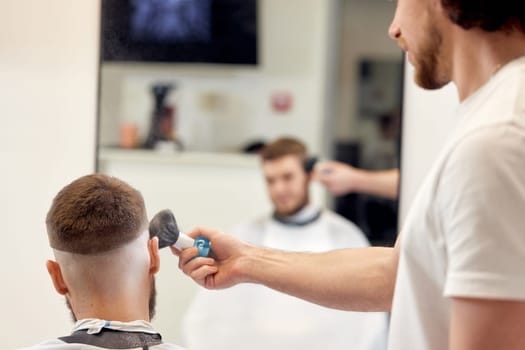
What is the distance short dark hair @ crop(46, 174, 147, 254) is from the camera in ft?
4.67

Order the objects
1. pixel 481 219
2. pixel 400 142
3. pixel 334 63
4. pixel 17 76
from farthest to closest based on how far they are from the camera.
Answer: pixel 334 63 < pixel 400 142 < pixel 17 76 < pixel 481 219

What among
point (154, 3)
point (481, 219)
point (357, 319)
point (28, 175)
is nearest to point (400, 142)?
point (357, 319)

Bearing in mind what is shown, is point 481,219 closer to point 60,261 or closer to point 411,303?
point 411,303

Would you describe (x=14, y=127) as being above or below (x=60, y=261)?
above

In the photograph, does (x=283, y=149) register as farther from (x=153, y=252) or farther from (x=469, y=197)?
(x=469, y=197)

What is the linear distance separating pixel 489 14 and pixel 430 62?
16 cm

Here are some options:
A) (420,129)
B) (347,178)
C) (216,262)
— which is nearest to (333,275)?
(216,262)

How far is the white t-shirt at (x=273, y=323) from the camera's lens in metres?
2.31

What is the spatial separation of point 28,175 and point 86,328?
0.57 metres

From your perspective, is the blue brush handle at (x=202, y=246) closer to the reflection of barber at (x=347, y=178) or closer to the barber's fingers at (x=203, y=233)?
the barber's fingers at (x=203, y=233)

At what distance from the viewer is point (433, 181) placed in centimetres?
110

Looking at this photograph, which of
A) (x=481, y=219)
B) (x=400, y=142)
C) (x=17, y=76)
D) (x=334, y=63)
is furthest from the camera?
(x=334, y=63)

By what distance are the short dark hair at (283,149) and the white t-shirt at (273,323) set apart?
44 centimetres

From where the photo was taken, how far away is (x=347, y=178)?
2732 mm
